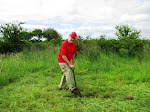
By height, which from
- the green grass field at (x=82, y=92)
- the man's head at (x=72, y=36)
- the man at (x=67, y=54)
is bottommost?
the green grass field at (x=82, y=92)

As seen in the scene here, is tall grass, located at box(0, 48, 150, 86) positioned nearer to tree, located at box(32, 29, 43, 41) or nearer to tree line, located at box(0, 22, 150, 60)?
tree line, located at box(0, 22, 150, 60)

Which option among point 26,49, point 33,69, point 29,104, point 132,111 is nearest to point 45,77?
point 33,69

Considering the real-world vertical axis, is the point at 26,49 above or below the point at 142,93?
above

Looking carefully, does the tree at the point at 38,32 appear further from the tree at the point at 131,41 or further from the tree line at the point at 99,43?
the tree at the point at 131,41

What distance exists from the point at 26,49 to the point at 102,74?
7.65 m

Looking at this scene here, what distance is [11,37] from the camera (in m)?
13.1

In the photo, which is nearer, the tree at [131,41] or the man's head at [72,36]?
the man's head at [72,36]

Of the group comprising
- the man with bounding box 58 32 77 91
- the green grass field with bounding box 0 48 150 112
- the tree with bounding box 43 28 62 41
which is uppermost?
the tree with bounding box 43 28 62 41

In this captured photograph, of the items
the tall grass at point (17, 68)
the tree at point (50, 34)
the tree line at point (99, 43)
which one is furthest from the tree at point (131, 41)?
the tree at point (50, 34)

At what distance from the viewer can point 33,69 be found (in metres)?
8.48

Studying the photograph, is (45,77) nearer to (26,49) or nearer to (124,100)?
(124,100)

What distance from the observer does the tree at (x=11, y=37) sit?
512 inches

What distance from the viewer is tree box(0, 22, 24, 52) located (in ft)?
42.7

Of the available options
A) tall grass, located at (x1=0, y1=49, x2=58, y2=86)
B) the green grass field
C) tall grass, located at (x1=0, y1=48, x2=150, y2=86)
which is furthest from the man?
tall grass, located at (x1=0, y1=49, x2=58, y2=86)
